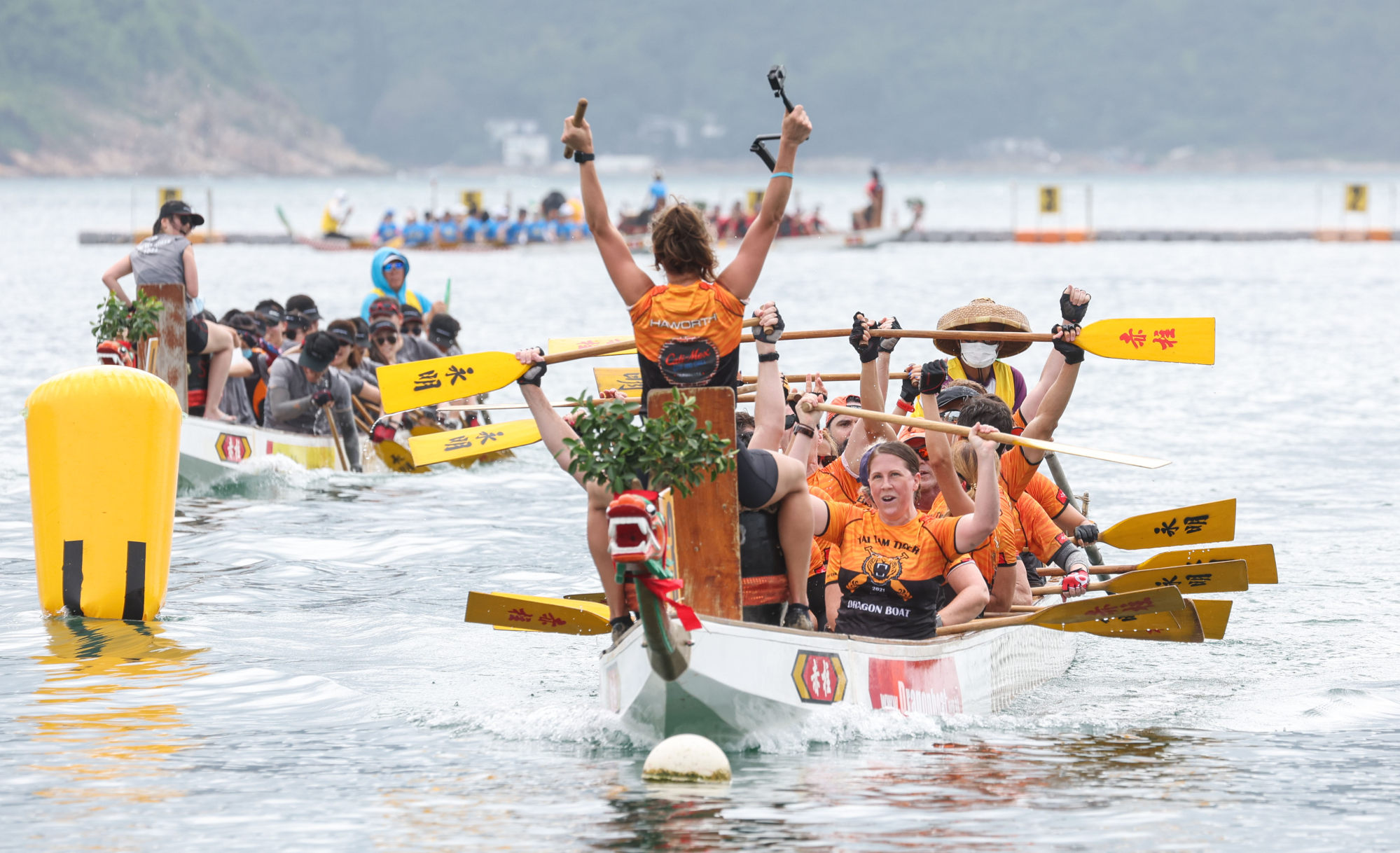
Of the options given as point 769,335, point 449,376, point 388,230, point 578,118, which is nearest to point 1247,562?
point 769,335

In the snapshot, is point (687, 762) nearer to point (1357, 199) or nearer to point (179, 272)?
point (179, 272)

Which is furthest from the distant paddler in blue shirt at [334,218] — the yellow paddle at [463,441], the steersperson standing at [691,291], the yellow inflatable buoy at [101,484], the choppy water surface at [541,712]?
the steersperson standing at [691,291]

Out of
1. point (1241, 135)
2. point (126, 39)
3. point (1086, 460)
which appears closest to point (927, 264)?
point (1086, 460)

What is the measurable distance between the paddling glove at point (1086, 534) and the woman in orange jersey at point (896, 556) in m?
1.65

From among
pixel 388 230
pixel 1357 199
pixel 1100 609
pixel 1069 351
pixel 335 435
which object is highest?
pixel 1357 199

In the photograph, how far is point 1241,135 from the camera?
176000 mm

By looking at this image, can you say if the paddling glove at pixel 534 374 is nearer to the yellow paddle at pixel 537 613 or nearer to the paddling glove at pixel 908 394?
the yellow paddle at pixel 537 613

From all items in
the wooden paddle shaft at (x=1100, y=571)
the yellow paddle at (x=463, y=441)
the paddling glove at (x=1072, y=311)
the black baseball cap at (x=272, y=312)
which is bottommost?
the wooden paddle shaft at (x=1100, y=571)

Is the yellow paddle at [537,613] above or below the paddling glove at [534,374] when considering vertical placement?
below

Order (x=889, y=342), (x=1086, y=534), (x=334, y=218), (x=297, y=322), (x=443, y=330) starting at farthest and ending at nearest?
(x=334, y=218) → (x=443, y=330) → (x=297, y=322) → (x=1086, y=534) → (x=889, y=342)

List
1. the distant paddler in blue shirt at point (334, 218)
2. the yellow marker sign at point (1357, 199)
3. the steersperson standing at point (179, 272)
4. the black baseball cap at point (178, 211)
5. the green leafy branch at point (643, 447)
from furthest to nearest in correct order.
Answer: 1. the distant paddler in blue shirt at point (334, 218)
2. the yellow marker sign at point (1357, 199)
3. the steersperson standing at point (179, 272)
4. the black baseball cap at point (178, 211)
5. the green leafy branch at point (643, 447)

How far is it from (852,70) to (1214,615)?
177 metres

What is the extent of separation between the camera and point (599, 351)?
8.59 meters

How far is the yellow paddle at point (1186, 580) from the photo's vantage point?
963cm
